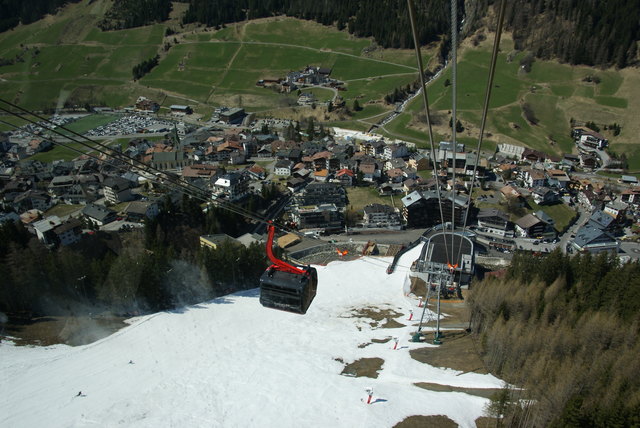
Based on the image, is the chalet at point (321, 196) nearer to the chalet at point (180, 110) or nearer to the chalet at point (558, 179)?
the chalet at point (558, 179)

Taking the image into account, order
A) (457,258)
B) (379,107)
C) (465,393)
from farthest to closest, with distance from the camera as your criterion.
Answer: (379,107) < (457,258) < (465,393)

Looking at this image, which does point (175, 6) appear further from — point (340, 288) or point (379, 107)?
point (340, 288)

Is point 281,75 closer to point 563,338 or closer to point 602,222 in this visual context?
point 602,222

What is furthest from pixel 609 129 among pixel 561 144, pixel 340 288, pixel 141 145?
pixel 141 145

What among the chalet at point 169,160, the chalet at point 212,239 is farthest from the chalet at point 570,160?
the chalet at point 169,160

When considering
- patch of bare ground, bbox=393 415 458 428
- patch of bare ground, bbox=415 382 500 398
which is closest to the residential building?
patch of bare ground, bbox=415 382 500 398

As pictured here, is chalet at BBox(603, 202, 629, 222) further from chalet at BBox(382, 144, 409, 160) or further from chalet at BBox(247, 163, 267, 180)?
chalet at BBox(247, 163, 267, 180)
